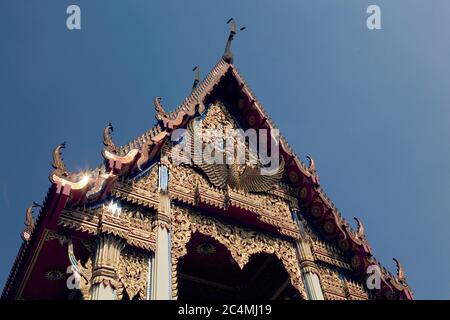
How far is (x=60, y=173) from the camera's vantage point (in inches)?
316

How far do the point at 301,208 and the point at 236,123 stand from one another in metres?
2.80

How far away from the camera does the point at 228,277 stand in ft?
40.7

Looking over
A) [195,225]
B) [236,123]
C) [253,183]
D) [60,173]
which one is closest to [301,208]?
[253,183]

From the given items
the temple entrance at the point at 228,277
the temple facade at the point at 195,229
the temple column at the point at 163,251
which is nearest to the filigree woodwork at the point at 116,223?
the temple facade at the point at 195,229

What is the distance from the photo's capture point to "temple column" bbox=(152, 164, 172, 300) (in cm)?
822

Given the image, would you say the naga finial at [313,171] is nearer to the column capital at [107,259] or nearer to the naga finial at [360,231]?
the naga finial at [360,231]

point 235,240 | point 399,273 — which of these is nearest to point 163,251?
point 235,240

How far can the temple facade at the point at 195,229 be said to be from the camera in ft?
26.9

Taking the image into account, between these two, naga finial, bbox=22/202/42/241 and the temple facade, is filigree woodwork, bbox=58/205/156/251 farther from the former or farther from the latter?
naga finial, bbox=22/202/42/241

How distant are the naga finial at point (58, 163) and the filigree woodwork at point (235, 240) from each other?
7.96 feet

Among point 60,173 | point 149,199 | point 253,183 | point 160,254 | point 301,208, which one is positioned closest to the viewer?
point 60,173

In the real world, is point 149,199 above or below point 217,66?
below
